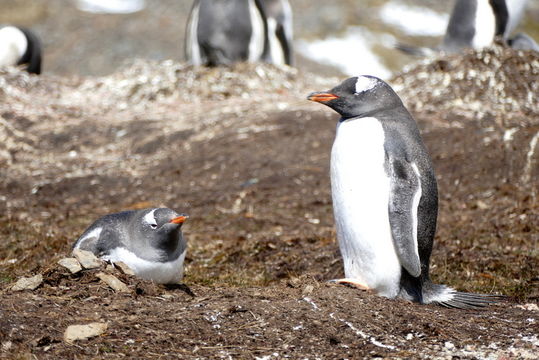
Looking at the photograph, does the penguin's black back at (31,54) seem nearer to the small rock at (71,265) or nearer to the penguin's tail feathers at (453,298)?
the small rock at (71,265)

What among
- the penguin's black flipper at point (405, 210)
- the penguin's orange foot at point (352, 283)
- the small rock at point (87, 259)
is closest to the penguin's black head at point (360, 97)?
the penguin's black flipper at point (405, 210)

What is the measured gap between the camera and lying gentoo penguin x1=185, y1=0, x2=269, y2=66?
39.6 feet

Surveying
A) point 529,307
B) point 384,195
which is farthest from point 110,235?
point 529,307

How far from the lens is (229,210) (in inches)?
293

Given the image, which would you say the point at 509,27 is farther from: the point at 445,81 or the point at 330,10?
the point at 330,10

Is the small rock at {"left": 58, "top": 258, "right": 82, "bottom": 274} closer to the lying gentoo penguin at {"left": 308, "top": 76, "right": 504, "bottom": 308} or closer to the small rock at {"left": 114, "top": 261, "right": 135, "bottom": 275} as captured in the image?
the small rock at {"left": 114, "top": 261, "right": 135, "bottom": 275}

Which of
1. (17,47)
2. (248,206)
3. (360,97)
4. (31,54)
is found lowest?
(31,54)

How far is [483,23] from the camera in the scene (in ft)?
35.0

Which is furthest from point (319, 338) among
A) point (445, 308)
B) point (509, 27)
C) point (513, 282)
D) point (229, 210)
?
point (509, 27)

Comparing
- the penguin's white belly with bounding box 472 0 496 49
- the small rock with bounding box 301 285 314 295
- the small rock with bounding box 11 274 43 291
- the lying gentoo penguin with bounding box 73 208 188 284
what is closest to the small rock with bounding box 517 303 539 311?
the small rock with bounding box 301 285 314 295

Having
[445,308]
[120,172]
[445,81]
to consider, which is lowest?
[120,172]

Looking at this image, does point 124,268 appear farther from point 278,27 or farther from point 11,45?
point 278,27

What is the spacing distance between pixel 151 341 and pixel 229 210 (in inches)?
160

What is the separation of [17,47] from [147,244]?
9847 mm
